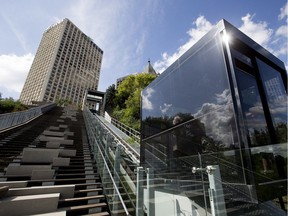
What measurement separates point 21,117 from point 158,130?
1258 cm

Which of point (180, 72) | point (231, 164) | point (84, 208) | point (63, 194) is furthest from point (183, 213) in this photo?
point (180, 72)

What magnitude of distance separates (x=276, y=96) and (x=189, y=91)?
2162mm

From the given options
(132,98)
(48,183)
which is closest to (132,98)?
(132,98)

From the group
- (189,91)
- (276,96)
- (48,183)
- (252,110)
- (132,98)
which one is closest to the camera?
(252,110)

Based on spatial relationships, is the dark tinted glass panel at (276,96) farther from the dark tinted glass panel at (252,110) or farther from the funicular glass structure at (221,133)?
the dark tinted glass panel at (252,110)

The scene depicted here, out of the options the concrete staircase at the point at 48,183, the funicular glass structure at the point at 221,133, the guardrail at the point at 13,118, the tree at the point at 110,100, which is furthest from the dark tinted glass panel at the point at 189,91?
the tree at the point at 110,100

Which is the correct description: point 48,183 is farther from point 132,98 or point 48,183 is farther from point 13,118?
point 132,98

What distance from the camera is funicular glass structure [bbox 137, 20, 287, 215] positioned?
2443mm

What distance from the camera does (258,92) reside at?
3.69 metres

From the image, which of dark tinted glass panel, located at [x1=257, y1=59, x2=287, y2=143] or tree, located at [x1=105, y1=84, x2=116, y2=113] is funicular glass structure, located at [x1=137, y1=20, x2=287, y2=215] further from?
tree, located at [x1=105, y1=84, x2=116, y2=113]

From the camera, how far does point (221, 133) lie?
10.9ft

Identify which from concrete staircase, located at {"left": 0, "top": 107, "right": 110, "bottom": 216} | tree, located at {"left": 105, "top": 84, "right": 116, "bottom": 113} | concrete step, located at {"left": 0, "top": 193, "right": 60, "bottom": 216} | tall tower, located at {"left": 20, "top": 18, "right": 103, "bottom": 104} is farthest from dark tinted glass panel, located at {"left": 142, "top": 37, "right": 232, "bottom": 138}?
tall tower, located at {"left": 20, "top": 18, "right": 103, "bottom": 104}

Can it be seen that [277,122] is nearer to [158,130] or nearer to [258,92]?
[258,92]

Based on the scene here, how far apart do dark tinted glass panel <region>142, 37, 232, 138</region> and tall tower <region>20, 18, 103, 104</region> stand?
89.2m
